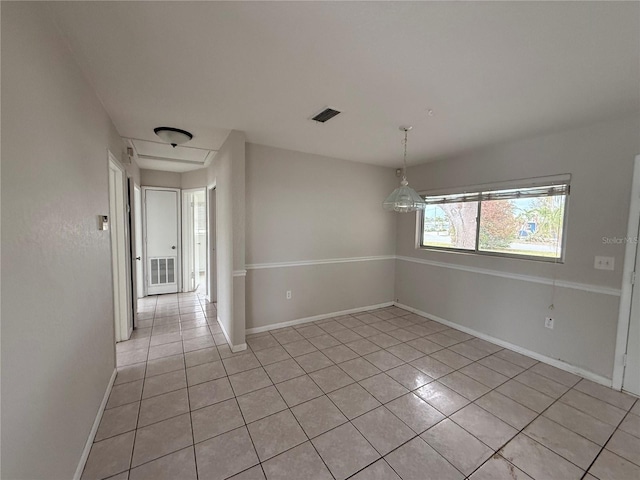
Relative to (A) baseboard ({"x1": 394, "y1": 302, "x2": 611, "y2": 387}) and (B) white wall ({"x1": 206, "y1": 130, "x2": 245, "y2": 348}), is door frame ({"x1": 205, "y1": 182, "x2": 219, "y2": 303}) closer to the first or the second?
(B) white wall ({"x1": 206, "y1": 130, "x2": 245, "y2": 348})

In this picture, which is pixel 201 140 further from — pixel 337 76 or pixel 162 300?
pixel 162 300

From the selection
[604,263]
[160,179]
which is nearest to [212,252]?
[160,179]

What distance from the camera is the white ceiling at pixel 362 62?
49.1 inches

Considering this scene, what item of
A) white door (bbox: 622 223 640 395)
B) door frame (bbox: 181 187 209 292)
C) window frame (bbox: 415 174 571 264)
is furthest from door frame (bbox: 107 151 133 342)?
white door (bbox: 622 223 640 395)

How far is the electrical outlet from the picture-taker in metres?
2.42

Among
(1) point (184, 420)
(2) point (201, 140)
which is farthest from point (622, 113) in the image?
(1) point (184, 420)

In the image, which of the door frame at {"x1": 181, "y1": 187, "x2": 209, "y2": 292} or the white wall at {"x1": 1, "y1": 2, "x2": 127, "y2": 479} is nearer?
the white wall at {"x1": 1, "y1": 2, "x2": 127, "y2": 479}

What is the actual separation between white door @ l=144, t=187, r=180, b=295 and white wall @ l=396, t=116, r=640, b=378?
16.4 feet

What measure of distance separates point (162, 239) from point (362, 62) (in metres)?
4.93

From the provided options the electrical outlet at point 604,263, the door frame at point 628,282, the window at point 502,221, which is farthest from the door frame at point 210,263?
the door frame at point 628,282

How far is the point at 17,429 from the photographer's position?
97 cm

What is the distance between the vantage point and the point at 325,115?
2.40m

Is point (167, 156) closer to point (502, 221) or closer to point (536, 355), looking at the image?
point (502, 221)

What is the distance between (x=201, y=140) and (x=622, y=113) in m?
4.20
